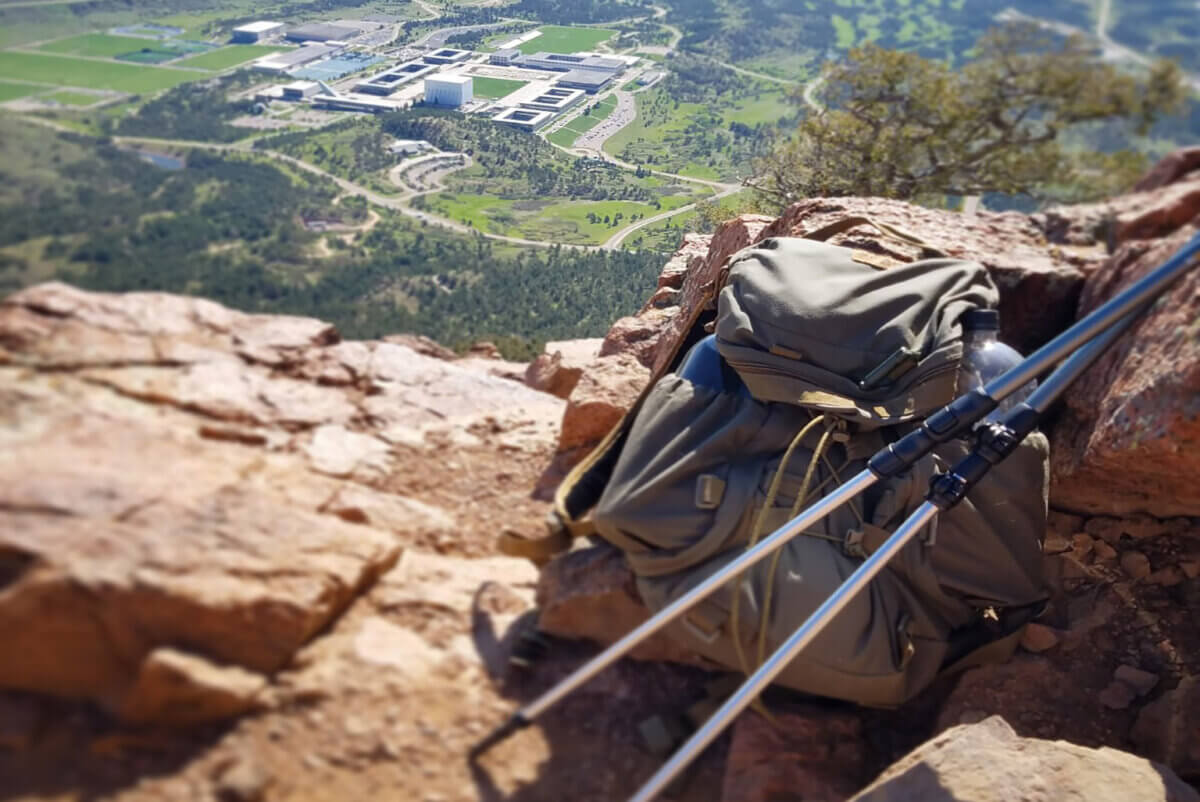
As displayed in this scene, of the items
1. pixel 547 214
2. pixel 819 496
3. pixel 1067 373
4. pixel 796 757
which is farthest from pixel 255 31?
pixel 796 757

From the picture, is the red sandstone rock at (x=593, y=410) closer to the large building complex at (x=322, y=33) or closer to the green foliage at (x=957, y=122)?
the large building complex at (x=322, y=33)

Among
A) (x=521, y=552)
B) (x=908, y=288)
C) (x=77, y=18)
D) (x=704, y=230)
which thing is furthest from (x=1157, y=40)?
(x=77, y=18)

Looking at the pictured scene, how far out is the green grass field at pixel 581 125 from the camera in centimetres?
593

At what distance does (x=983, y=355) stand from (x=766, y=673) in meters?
2.13

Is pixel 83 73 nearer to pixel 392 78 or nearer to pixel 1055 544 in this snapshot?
pixel 392 78

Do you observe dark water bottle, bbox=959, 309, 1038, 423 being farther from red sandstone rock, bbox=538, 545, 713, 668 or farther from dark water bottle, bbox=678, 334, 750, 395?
red sandstone rock, bbox=538, 545, 713, 668

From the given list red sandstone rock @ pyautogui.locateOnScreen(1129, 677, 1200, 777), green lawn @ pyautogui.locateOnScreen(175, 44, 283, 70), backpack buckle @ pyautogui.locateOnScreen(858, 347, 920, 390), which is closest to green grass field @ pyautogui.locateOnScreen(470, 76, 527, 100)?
green lawn @ pyautogui.locateOnScreen(175, 44, 283, 70)

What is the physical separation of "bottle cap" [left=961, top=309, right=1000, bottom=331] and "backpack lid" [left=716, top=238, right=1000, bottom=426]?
0.05m

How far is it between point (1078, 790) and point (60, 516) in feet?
→ 12.3

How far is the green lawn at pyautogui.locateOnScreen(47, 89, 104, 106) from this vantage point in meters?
3.15

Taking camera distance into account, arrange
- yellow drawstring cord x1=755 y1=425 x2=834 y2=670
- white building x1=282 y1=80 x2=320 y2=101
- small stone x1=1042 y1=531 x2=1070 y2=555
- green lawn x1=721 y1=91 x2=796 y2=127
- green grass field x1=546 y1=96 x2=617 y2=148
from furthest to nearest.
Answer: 1. green lawn x1=721 y1=91 x2=796 y2=127
2. green grass field x1=546 y1=96 x2=617 y2=148
3. small stone x1=1042 y1=531 x2=1070 y2=555
4. white building x1=282 y1=80 x2=320 y2=101
5. yellow drawstring cord x1=755 y1=425 x2=834 y2=670

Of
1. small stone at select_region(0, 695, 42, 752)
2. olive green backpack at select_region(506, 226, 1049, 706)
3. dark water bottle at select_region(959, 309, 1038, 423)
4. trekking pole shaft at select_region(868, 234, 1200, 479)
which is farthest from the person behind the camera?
dark water bottle at select_region(959, 309, 1038, 423)

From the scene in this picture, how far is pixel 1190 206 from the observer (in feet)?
15.3

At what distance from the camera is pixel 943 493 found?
2795 millimetres
